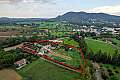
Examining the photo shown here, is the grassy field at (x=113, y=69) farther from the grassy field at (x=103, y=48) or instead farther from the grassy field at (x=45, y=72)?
the grassy field at (x=103, y=48)

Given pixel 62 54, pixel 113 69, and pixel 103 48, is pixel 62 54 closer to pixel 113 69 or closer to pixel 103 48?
pixel 113 69

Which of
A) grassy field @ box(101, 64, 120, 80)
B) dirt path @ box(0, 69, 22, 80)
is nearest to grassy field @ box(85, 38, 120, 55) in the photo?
grassy field @ box(101, 64, 120, 80)

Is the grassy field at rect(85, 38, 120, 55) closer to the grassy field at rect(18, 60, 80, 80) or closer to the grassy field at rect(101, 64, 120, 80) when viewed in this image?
the grassy field at rect(101, 64, 120, 80)

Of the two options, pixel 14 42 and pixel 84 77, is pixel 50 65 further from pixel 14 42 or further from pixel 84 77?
pixel 14 42

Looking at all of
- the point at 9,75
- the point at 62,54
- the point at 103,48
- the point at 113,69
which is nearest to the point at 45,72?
the point at 9,75

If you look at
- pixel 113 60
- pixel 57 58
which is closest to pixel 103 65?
pixel 113 60

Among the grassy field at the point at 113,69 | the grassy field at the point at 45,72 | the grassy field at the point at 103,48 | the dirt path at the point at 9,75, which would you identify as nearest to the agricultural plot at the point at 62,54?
the grassy field at the point at 45,72
